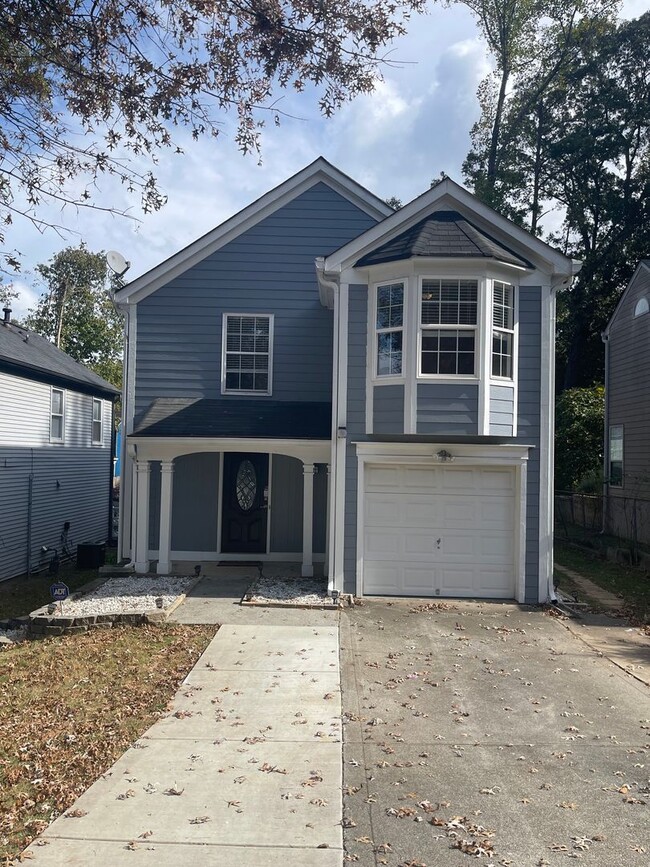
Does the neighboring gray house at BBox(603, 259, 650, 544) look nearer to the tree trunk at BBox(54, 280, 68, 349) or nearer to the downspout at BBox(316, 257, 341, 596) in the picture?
the downspout at BBox(316, 257, 341, 596)

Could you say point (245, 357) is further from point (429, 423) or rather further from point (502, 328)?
point (502, 328)

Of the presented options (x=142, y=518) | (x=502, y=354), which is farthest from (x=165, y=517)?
(x=502, y=354)

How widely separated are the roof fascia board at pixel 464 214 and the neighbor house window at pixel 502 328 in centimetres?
75

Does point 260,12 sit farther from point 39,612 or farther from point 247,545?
point 247,545

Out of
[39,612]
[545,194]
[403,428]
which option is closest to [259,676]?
[39,612]

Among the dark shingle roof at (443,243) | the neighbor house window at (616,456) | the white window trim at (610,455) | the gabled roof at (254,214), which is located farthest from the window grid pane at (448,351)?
the neighbor house window at (616,456)

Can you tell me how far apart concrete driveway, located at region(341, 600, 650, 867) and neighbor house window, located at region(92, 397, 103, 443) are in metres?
13.1

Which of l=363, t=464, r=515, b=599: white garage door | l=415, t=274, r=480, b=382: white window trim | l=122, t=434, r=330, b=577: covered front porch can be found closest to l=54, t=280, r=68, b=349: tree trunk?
l=122, t=434, r=330, b=577: covered front porch

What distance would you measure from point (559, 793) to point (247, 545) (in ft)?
30.3

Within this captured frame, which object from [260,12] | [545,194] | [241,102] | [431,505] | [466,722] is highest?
[545,194]

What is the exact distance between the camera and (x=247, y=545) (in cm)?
1330

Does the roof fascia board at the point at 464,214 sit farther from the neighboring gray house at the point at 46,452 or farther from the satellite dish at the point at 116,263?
the neighboring gray house at the point at 46,452

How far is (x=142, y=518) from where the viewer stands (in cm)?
1191

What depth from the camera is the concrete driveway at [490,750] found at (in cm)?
402
